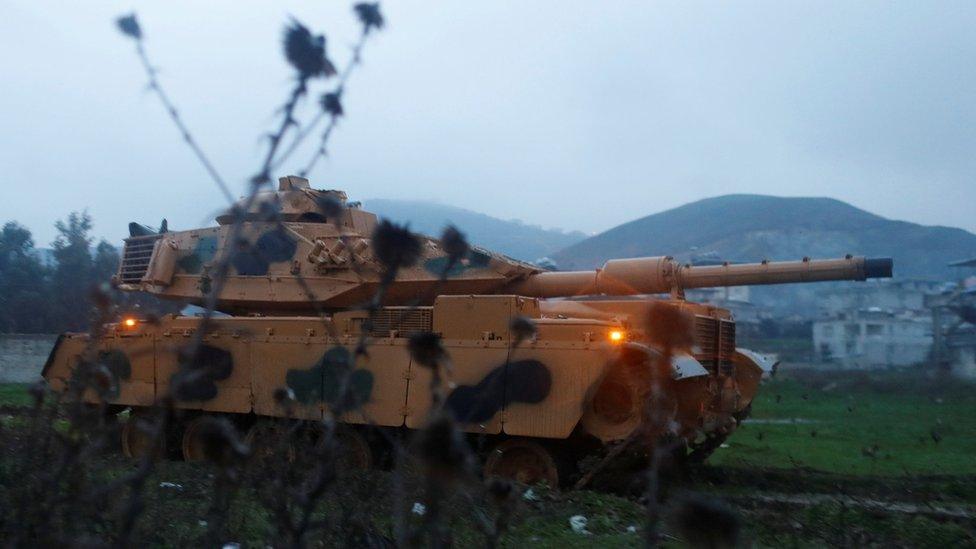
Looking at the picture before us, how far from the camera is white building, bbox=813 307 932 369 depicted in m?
38.1

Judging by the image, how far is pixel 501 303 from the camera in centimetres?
957

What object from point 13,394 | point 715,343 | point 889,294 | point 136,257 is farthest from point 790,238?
point 136,257

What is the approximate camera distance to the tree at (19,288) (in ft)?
111

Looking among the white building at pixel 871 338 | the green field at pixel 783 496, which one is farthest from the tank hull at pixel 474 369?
the white building at pixel 871 338

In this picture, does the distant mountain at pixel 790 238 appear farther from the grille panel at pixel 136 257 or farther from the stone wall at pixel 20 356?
the grille panel at pixel 136 257

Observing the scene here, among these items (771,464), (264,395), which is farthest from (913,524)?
(264,395)

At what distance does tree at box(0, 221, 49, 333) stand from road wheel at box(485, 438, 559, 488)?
2847cm

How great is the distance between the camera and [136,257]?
12.4 metres

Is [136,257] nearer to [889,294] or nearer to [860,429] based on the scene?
[860,429]

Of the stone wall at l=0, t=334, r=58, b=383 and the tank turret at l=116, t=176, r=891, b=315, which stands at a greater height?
the tank turret at l=116, t=176, r=891, b=315

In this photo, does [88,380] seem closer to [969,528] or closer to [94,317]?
[94,317]

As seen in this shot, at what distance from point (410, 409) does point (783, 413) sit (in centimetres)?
1657

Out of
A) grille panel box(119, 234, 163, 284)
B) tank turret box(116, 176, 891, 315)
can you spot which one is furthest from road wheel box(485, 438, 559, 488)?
grille panel box(119, 234, 163, 284)

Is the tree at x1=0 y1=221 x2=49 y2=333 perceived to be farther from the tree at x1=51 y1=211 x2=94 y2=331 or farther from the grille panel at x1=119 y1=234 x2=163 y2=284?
the grille panel at x1=119 y1=234 x2=163 y2=284
